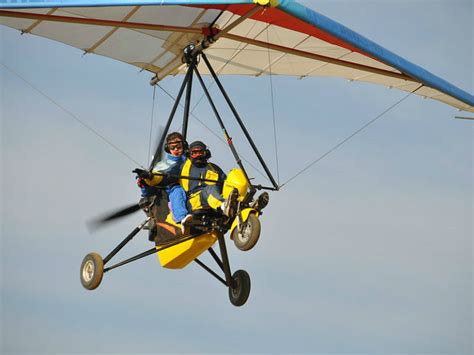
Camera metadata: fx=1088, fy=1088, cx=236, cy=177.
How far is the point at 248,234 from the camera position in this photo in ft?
40.0

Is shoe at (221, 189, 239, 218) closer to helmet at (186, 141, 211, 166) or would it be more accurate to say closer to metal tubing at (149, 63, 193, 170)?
helmet at (186, 141, 211, 166)

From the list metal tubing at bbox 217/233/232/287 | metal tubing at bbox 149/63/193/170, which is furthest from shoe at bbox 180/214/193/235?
metal tubing at bbox 149/63/193/170

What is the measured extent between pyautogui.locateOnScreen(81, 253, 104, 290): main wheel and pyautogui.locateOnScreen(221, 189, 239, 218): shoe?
2.19 metres

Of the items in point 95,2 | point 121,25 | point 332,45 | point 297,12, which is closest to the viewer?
point 95,2

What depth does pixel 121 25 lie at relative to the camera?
13.9 metres

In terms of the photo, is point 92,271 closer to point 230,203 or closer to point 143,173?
point 143,173

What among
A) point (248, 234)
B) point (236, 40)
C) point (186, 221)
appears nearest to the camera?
point (248, 234)

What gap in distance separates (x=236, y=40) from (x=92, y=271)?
365cm

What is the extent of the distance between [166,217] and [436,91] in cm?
552

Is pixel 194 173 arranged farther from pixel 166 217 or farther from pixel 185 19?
pixel 185 19

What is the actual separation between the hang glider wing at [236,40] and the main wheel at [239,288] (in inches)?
119

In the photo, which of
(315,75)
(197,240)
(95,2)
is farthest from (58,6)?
(315,75)

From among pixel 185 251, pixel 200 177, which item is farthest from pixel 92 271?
pixel 200 177

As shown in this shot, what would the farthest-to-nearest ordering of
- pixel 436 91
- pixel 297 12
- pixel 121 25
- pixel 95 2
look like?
pixel 436 91 < pixel 121 25 < pixel 297 12 < pixel 95 2
